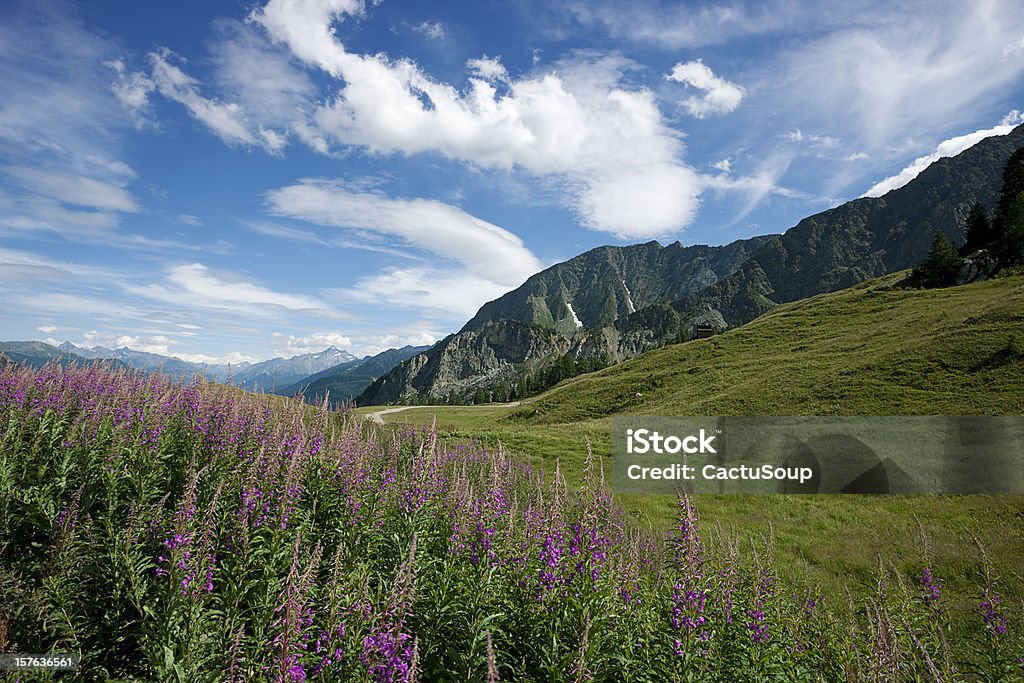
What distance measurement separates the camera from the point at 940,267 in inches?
2463

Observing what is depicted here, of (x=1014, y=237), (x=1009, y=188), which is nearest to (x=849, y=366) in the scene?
(x=1014, y=237)

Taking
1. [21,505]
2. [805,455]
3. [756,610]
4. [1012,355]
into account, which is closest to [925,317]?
[1012,355]

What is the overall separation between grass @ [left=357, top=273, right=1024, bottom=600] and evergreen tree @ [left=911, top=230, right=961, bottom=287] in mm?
3906

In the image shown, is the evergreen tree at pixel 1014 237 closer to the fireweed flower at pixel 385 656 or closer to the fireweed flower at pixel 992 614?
the fireweed flower at pixel 992 614

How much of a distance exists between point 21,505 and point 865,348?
54486 millimetres

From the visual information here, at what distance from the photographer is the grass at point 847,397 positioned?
14.4 meters

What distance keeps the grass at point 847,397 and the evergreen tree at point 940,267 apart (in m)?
3.91

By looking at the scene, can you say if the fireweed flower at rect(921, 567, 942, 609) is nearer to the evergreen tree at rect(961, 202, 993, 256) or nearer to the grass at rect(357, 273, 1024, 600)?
the grass at rect(357, 273, 1024, 600)

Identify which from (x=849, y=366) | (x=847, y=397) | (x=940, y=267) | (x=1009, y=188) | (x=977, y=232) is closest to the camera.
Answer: (x=847, y=397)

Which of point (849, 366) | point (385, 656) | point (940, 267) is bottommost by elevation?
point (385, 656)

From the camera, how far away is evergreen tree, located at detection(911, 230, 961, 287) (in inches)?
2435

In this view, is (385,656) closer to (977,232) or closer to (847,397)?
(847,397)

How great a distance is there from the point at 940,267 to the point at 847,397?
4530 centimetres

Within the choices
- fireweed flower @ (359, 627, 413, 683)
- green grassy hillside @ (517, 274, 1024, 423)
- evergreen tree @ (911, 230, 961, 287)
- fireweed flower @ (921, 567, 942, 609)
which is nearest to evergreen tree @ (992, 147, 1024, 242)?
evergreen tree @ (911, 230, 961, 287)
